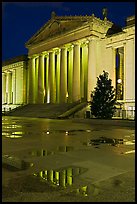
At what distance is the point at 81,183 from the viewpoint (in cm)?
549

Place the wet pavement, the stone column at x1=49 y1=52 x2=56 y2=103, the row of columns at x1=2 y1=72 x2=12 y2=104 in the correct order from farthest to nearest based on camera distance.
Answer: the row of columns at x1=2 y1=72 x2=12 y2=104, the stone column at x1=49 y1=52 x2=56 y2=103, the wet pavement

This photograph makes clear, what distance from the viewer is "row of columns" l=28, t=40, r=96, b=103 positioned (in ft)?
146

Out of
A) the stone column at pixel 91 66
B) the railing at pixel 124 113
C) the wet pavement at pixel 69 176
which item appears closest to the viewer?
the wet pavement at pixel 69 176

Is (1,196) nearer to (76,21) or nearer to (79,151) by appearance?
(79,151)

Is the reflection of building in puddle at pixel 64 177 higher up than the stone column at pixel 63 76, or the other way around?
the stone column at pixel 63 76

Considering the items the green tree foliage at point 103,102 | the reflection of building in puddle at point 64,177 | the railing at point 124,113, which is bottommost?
the reflection of building in puddle at point 64,177

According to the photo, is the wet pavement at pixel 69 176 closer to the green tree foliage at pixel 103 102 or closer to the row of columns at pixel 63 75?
the green tree foliage at pixel 103 102

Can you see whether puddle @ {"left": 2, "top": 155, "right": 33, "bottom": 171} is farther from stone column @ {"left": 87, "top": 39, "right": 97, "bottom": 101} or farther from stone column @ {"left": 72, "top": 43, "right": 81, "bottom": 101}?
stone column @ {"left": 72, "top": 43, "right": 81, "bottom": 101}

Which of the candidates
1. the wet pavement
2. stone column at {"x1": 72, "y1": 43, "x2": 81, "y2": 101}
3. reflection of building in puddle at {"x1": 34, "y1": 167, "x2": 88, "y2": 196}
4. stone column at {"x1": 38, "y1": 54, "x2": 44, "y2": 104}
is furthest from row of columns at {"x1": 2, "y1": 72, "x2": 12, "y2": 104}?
reflection of building in puddle at {"x1": 34, "y1": 167, "x2": 88, "y2": 196}

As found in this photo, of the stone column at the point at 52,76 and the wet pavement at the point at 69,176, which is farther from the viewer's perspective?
the stone column at the point at 52,76

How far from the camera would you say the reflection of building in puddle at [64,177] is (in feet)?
16.7

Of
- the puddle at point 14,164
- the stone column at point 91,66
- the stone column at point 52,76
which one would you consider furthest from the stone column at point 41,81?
the puddle at point 14,164

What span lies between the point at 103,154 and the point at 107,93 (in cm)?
2253

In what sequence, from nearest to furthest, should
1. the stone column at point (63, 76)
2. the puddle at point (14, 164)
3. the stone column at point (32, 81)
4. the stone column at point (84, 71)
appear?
1. the puddle at point (14, 164)
2. the stone column at point (84, 71)
3. the stone column at point (63, 76)
4. the stone column at point (32, 81)
